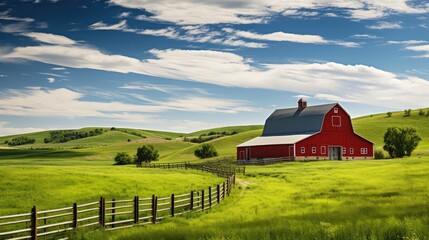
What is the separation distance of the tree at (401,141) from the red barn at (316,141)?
5670 millimetres

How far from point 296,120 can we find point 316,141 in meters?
11.7

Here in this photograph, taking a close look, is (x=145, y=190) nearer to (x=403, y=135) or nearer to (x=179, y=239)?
(x=179, y=239)

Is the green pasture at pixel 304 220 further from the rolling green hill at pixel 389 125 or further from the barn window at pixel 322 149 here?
the rolling green hill at pixel 389 125

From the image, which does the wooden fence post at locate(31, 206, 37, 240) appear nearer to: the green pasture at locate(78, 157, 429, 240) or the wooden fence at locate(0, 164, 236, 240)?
the wooden fence at locate(0, 164, 236, 240)

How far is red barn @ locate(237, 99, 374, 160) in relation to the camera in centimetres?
9919

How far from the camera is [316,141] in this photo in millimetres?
100812

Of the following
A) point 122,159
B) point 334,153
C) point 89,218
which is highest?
point 334,153

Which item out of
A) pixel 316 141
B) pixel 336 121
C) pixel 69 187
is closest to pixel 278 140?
pixel 316 141

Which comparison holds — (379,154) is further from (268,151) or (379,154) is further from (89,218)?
(89,218)

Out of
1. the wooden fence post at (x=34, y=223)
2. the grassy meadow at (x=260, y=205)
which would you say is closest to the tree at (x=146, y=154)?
the grassy meadow at (x=260, y=205)

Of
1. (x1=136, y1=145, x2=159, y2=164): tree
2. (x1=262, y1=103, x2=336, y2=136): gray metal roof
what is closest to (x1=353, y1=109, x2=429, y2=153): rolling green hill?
(x1=262, y1=103, x2=336, y2=136): gray metal roof

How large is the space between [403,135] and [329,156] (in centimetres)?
1344

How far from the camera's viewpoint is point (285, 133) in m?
113

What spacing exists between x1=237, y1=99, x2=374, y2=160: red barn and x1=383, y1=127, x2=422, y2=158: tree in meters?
5.67
